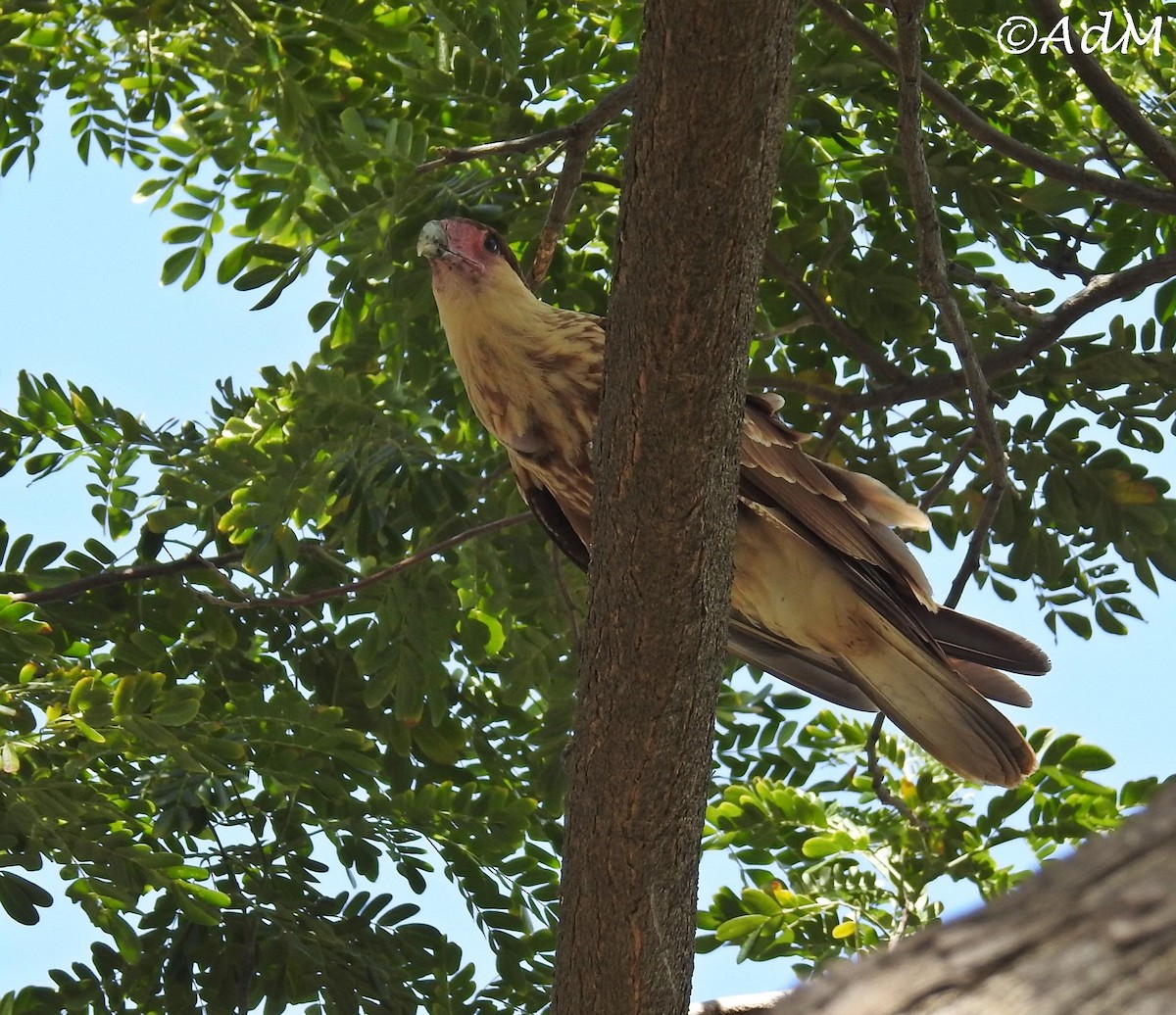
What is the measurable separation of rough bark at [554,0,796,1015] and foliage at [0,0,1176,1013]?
1.02 m

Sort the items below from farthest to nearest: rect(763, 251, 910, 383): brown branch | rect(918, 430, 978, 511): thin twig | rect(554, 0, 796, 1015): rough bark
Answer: rect(763, 251, 910, 383): brown branch < rect(918, 430, 978, 511): thin twig < rect(554, 0, 796, 1015): rough bark

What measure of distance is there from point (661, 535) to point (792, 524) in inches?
45.7

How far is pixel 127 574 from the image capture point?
143 inches

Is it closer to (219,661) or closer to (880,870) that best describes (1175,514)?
(880,870)

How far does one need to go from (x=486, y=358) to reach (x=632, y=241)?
1.36 meters

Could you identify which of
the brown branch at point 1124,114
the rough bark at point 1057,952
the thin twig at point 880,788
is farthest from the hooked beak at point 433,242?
the rough bark at point 1057,952

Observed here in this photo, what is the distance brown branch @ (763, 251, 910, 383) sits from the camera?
3592 mm

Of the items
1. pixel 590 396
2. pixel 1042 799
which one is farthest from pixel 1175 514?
pixel 590 396

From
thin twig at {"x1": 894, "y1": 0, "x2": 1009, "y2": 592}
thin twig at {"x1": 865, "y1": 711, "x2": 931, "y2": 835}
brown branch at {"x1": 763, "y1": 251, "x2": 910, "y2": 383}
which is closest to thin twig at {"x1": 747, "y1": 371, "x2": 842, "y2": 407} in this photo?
brown branch at {"x1": 763, "y1": 251, "x2": 910, "y2": 383}

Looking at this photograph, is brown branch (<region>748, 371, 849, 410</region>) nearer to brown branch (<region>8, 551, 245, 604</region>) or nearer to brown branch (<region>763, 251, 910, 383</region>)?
brown branch (<region>763, 251, 910, 383</region>)

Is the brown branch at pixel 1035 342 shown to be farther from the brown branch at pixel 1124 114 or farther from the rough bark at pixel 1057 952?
the rough bark at pixel 1057 952

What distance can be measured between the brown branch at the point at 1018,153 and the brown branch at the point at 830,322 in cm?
61

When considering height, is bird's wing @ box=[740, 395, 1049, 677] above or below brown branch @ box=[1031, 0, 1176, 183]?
below

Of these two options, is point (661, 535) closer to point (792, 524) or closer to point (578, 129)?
point (792, 524)
